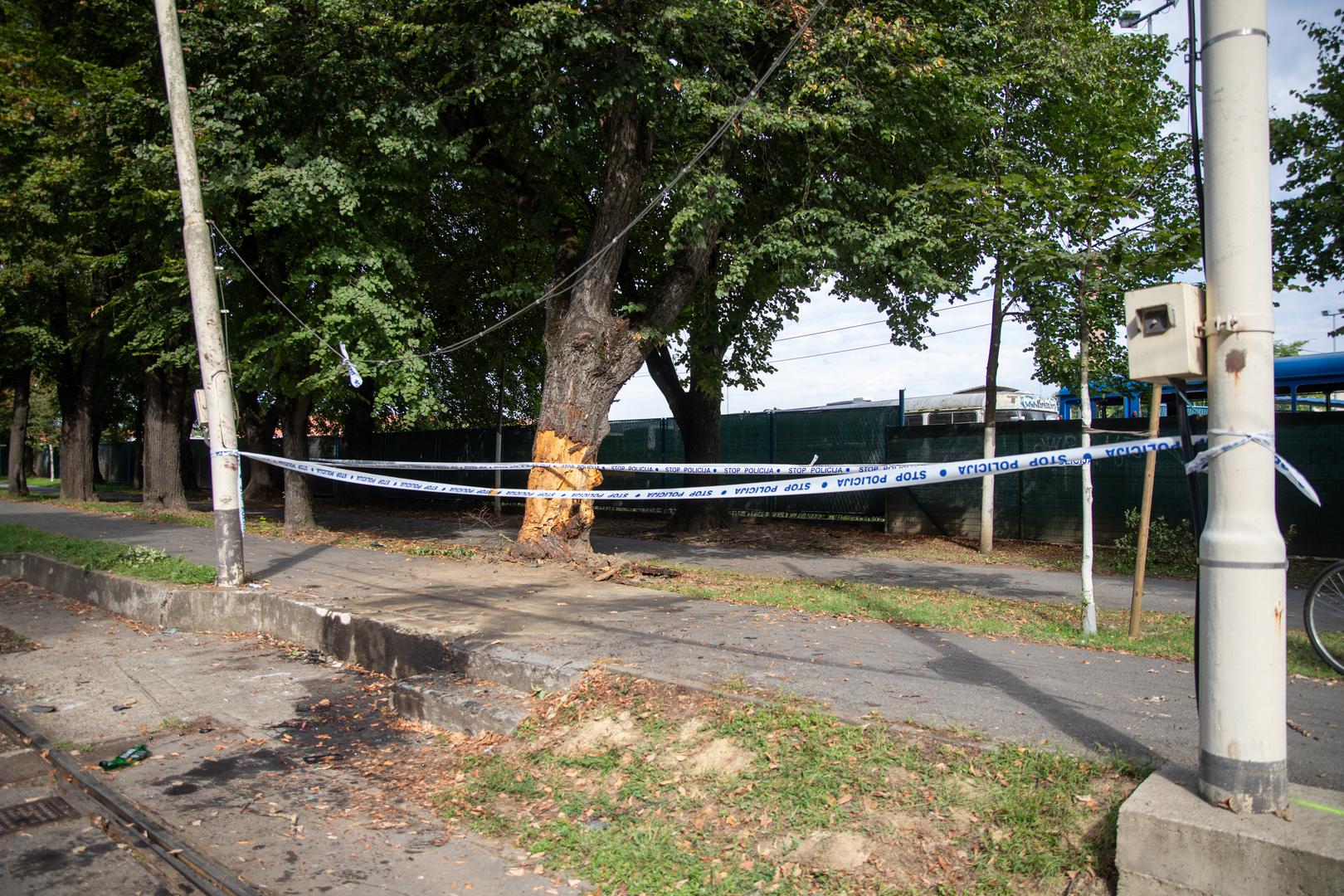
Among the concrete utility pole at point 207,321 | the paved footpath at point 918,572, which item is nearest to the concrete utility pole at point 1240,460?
the paved footpath at point 918,572

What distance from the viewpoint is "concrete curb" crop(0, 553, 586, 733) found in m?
5.97

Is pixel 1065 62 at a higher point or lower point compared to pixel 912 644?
higher

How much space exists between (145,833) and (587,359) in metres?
7.38

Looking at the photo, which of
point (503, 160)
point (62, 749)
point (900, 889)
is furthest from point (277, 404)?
point (900, 889)

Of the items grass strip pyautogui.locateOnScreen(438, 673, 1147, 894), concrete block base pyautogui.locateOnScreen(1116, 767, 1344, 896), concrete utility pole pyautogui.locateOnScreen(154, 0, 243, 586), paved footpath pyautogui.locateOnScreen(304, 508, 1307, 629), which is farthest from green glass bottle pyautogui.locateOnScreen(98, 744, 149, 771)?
paved footpath pyautogui.locateOnScreen(304, 508, 1307, 629)

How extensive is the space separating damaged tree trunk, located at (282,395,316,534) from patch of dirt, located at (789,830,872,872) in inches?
547

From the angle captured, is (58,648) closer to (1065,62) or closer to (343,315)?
(343,315)

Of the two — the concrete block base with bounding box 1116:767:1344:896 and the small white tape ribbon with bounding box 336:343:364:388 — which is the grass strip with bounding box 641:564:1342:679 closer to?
the concrete block base with bounding box 1116:767:1344:896

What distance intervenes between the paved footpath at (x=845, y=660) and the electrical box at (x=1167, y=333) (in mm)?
1901

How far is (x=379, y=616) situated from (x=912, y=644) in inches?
176

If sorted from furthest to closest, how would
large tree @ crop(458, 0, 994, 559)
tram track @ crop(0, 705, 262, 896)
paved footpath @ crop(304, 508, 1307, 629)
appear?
large tree @ crop(458, 0, 994, 559)
paved footpath @ crop(304, 508, 1307, 629)
tram track @ crop(0, 705, 262, 896)

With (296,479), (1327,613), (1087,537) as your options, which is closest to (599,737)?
(1087,537)

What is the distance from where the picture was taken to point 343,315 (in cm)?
1209

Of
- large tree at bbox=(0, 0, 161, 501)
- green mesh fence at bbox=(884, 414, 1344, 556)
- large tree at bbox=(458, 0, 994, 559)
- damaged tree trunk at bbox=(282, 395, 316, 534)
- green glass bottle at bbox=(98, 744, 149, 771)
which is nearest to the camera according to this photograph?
green glass bottle at bbox=(98, 744, 149, 771)
